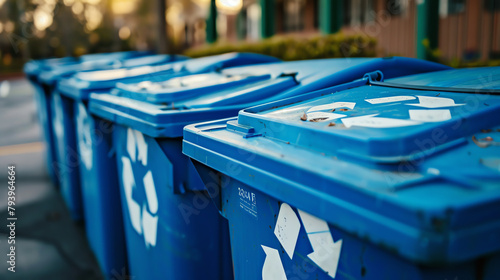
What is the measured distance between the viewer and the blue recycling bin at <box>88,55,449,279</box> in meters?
1.91

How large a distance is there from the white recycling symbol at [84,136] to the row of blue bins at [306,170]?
0.21m

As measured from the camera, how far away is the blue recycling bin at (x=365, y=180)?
87 centimetres

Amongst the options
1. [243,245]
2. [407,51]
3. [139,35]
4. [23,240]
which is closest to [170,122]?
[243,245]

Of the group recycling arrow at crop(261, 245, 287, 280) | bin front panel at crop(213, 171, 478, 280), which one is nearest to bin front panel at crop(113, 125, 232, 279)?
bin front panel at crop(213, 171, 478, 280)

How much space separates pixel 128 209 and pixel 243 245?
1070mm

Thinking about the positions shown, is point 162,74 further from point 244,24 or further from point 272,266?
point 244,24

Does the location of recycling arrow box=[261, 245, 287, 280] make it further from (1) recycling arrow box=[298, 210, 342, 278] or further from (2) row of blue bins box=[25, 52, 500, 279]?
(1) recycling arrow box=[298, 210, 342, 278]

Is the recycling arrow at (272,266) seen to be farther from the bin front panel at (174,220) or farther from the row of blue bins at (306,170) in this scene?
the bin front panel at (174,220)

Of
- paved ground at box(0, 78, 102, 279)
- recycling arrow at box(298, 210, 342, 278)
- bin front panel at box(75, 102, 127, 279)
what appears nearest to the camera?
recycling arrow at box(298, 210, 342, 278)

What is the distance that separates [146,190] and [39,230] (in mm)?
2449

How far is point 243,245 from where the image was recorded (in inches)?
64.6

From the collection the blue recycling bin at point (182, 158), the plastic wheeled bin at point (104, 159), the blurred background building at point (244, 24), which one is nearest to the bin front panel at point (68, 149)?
the plastic wheeled bin at point (104, 159)

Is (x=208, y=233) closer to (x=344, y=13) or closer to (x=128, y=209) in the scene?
(x=128, y=209)

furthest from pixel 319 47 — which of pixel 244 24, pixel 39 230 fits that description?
pixel 244 24
